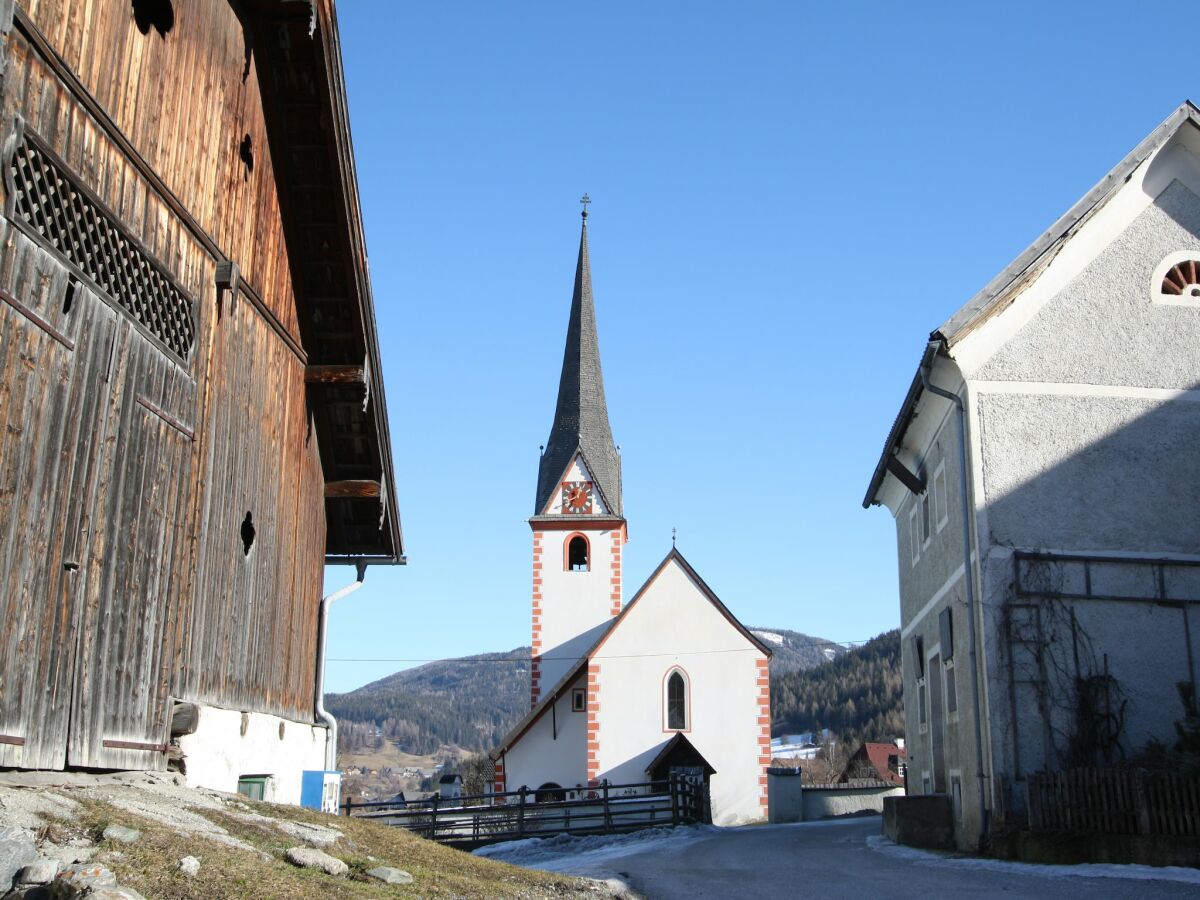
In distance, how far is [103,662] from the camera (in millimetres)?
9258

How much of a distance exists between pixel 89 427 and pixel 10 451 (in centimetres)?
109

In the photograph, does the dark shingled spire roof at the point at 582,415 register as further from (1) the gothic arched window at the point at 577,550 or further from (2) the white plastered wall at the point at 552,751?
(2) the white plastered wall at the point at 552,751

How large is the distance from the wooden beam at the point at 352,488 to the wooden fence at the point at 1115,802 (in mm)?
8251

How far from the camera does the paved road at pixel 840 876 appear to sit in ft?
38.0

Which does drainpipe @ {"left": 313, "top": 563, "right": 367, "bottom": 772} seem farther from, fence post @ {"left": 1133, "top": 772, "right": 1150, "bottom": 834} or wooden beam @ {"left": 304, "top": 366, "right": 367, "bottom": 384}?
fence post @ {"left": 1133, "top": 772, "right": 1150, "bottom": 834}

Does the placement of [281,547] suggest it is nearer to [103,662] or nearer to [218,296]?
[218,296]

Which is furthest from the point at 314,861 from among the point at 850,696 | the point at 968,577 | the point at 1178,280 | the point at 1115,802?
the point at 850,696

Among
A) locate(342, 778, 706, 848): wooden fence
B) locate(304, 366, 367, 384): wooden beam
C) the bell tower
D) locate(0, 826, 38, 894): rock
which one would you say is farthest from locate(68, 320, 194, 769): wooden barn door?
the bell tower

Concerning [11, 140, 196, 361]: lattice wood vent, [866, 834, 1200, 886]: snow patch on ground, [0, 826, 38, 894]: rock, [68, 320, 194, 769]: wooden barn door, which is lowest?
[866, 834, 1200, 886]: snow patch on ground

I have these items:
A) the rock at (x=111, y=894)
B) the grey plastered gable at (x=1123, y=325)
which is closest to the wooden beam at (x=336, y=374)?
the grey plastered gable at (x=1123, y=325)

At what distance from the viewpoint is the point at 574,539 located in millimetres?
54469

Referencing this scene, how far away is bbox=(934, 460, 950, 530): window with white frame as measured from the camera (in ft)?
58.7

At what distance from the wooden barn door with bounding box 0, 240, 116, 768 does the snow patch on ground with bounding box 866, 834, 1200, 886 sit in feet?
30.5

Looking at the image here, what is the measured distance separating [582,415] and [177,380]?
47811mm
